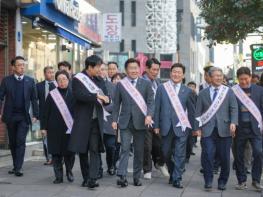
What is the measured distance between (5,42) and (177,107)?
665 cm

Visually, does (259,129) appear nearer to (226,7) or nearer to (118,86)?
(118,86)

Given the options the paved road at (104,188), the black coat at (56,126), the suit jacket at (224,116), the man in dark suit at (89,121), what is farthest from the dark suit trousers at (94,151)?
the suit jacket at (224,116)

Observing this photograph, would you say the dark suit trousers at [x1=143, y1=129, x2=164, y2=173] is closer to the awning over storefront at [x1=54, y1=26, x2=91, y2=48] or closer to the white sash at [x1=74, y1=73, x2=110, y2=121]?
the white sash at [x1=74, y1=73, x2=110, y2=121]

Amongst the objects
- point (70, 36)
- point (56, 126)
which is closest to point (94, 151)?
point (56, 126)

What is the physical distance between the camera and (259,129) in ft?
31.4

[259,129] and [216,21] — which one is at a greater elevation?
[216,21]

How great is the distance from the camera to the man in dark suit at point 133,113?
9.59 m

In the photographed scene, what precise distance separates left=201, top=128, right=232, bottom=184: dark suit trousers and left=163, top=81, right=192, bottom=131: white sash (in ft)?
1.36

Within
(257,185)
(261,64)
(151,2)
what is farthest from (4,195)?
(151,2)

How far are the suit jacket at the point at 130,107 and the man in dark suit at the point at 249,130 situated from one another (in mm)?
1393

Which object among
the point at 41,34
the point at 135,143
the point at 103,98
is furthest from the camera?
the point at 41,34

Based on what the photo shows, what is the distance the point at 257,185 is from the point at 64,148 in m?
3.07

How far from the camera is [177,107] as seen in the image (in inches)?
388

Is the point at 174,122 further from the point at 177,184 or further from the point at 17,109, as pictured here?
the point at 17,109
